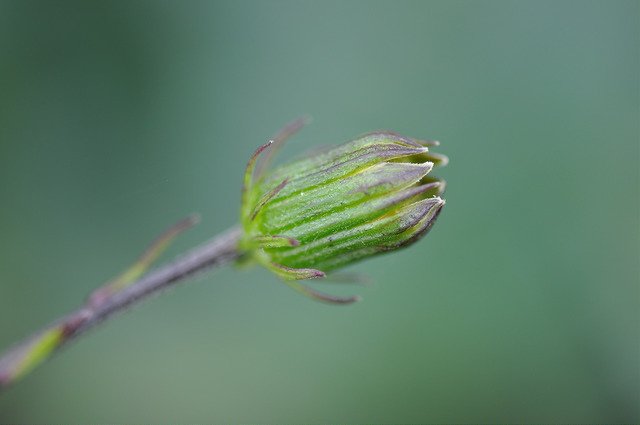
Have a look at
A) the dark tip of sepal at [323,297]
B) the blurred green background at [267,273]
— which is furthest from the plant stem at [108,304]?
the blurred green background at [267,273]

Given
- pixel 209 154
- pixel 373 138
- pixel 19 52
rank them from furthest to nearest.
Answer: pixel 209 154 < pixel 19 52 < pixel 373 138

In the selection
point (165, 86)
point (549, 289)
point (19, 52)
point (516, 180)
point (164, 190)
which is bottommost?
point (549, 289)

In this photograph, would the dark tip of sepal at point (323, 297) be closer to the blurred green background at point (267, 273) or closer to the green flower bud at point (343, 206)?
the green flower bud at point (343, 206)

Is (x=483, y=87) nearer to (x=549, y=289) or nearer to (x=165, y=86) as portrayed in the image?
(x=549, y=289)

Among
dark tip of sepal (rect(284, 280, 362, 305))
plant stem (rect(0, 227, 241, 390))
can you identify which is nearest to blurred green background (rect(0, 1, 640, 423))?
plant stem (rect(0, 227, 241, 390))

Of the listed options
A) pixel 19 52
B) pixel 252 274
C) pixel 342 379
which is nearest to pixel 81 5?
pixel 19 52

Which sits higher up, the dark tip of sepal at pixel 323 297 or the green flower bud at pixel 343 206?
the green flower bud at pixel 343 206

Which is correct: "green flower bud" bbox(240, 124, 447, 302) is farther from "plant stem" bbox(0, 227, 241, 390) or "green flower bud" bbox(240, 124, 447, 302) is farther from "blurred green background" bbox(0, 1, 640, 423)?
"blurred green background" bbox(0, 1, 640, 423)

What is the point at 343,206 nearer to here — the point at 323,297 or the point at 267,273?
the point at 323,297
